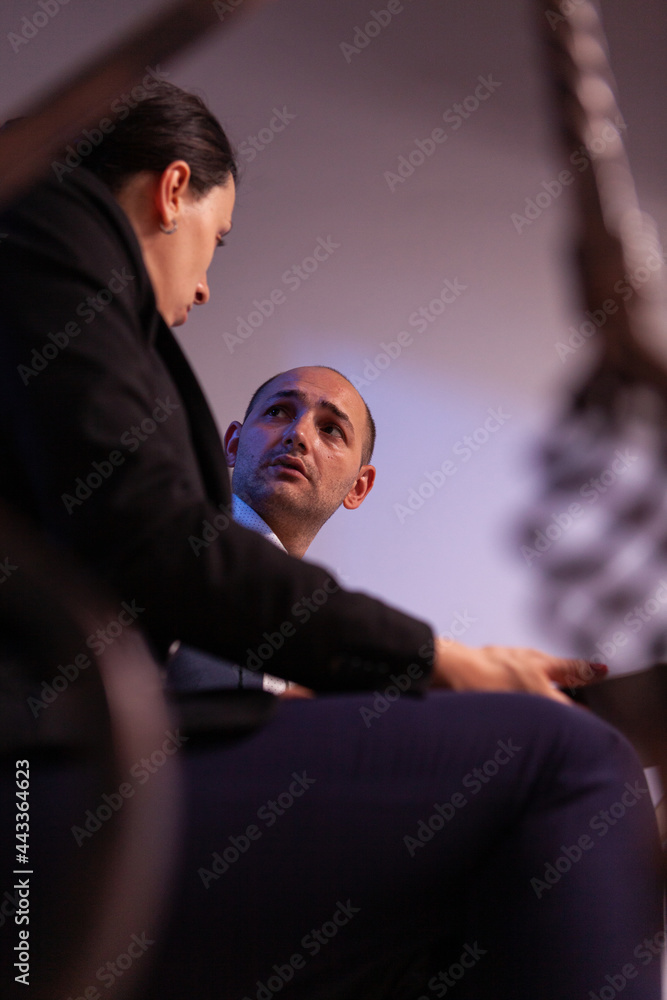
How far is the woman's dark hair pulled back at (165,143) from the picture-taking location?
695 mm

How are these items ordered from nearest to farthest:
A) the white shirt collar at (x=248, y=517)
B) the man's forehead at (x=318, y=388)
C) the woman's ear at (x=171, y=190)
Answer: the woman's ear at (x=171, y=190)
the white shirt collar at (x=248, y=517)
the man's forehead at (x=318, y=388)

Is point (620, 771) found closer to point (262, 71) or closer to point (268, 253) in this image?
point (268, 253)

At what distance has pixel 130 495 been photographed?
48 cm

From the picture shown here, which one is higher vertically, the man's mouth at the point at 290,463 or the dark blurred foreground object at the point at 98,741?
the dark blurred foreground object at the point at 98,741

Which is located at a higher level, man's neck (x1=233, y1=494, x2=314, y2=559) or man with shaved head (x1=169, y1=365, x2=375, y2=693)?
man with shaved head (x1=169, y1=365, x2=375, y2=693)

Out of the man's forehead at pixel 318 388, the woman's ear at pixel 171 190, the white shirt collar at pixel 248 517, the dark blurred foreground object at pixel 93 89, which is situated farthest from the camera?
the man's forehead at pixel 318 388

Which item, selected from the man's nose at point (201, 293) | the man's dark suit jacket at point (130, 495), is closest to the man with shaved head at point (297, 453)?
the man's nose at point (201, 293)

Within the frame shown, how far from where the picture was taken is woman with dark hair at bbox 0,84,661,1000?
0.45 metres

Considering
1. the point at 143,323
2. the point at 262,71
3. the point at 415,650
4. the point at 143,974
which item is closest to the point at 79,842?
the point at 143,974

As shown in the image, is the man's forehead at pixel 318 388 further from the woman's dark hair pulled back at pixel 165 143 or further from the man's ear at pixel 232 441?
the woman's dark hair pulled back at pixel 165 143

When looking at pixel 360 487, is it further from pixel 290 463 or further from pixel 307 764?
pixel 307 764

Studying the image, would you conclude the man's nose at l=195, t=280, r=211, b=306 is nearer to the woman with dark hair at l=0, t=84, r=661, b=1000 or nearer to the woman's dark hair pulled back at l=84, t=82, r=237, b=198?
the woman's dark hair pulled back at l=84, t=82, r=237, b=198

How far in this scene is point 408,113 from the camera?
98.8 inches

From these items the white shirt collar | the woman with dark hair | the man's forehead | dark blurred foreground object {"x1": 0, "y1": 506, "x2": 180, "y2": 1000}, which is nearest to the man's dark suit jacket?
the woman with dark hair
